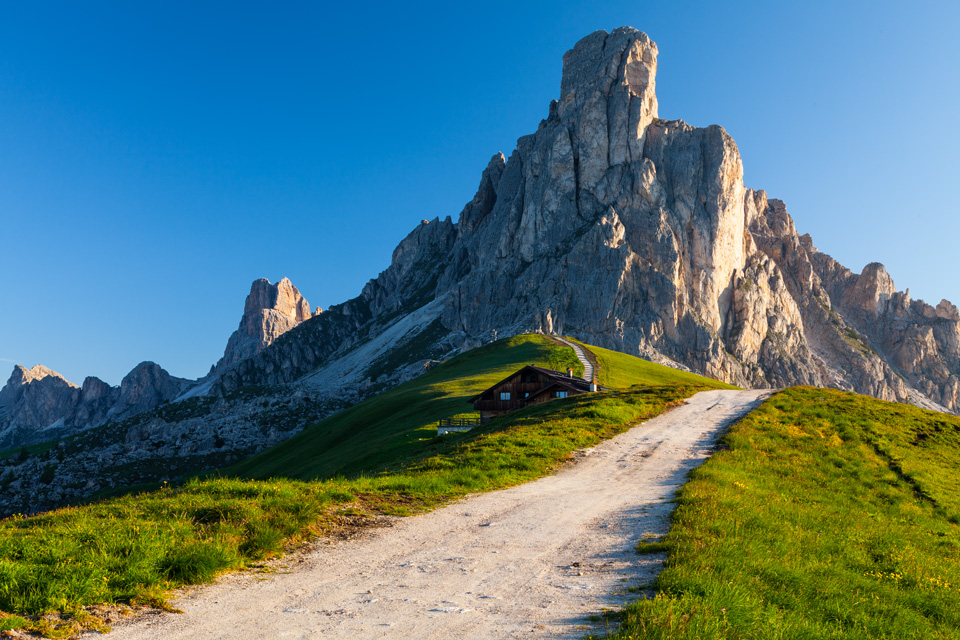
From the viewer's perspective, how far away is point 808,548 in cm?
1100

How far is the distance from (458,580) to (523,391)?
43.4 metres

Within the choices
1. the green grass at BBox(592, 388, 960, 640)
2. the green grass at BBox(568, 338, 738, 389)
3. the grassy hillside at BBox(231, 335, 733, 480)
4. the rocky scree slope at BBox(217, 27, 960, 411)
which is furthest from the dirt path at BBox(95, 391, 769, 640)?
the rocky scree slope at BBox(217, 27, 960, 411)

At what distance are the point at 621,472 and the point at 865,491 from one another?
1037 centimetres

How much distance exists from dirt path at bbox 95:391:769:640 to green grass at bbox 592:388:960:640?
100 cm

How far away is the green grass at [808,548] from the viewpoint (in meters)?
6.95

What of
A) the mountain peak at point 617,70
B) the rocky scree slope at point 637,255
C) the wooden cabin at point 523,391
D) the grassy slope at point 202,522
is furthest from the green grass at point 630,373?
the mountain peak at point 617,70

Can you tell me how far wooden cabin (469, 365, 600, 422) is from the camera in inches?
1995

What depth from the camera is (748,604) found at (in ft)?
23.5

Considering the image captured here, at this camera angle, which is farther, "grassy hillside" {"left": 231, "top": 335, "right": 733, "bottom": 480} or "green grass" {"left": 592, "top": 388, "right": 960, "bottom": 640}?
"grassy hillside" {"left": 231, "top": 335, "right": 733, "bottom": 480}

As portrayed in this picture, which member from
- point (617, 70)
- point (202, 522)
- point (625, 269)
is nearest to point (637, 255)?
point (625, 269)

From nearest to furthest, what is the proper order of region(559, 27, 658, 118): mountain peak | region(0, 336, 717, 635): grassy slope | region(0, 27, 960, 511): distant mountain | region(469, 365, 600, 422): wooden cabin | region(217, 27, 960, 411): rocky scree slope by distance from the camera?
region(0, 336, 717, 635): grassy slope → region(469, 365, 600, 422): wooden cabin → region(0, 27, 960, 511): distant mountain → region(217, 27, 960, 411): rocky scree slope → region(559, 27, 658, 118): mountain peak

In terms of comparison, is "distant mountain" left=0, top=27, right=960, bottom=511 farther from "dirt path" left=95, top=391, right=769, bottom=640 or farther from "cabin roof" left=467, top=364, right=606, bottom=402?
"dirt path" left=95, top=391, right=769, bottom=640

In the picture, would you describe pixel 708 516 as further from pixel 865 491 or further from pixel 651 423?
pixel 651 423

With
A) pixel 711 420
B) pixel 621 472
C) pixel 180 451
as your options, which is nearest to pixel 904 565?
pixel 621 472
